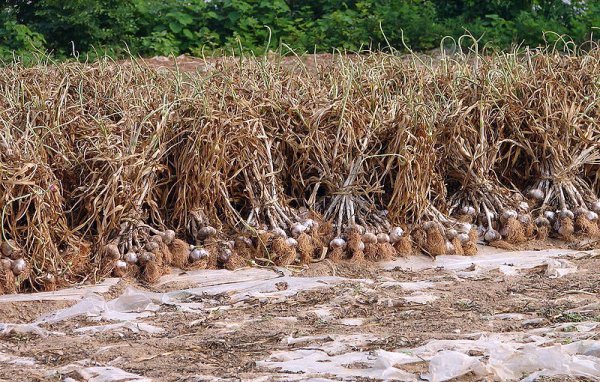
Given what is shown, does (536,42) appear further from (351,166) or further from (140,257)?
(140,257)

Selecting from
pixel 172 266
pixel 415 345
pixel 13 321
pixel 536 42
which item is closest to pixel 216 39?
pixel 536 42

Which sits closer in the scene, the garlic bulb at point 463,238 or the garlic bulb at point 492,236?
the garlic bulb at point 463,238

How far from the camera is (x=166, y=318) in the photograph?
425cm

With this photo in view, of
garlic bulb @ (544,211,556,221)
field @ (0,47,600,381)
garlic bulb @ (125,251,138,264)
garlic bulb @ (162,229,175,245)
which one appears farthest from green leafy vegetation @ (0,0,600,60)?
garlic bulb @ (125,251,138,264)

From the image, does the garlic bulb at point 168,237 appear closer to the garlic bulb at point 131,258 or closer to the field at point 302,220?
the field at point 302,220

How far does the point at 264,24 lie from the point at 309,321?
665cm

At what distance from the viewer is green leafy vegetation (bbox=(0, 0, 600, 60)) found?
9.74 metres

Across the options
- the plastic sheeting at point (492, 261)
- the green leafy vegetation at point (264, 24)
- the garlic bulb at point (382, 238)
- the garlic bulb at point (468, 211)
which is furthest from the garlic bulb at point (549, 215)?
the green leafy vegetation at point (264, 24)

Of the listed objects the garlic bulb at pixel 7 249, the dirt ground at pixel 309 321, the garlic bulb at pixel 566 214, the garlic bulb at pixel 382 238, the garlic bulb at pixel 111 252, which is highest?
the garlic bulb at pixel 566 214

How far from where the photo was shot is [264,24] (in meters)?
10.5

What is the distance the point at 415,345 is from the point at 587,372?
0.61 meters

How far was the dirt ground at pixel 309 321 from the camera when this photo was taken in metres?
3.46

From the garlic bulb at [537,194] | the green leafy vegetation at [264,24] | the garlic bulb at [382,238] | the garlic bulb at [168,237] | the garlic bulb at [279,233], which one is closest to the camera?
the garlic bulb at [168,237]

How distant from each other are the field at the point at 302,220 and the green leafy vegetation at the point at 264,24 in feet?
11.4
